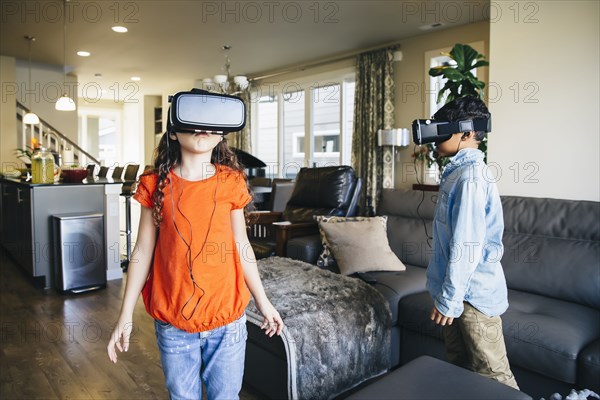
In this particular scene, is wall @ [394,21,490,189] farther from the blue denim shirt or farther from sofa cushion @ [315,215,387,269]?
the blue denim shirt

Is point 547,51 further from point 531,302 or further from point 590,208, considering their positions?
point 531,302

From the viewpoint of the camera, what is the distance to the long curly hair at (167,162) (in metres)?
1.07

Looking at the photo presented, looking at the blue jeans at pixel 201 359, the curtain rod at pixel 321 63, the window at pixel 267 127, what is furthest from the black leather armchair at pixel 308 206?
the window at pixel 267 127

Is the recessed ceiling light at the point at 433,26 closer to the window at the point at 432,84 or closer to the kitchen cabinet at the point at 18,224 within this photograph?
the window at the point at 432,84

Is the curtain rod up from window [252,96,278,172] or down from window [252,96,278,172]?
up

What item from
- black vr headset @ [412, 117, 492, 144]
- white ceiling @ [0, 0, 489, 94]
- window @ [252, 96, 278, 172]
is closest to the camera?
black vr headset @ [412, 117, 492, 144]

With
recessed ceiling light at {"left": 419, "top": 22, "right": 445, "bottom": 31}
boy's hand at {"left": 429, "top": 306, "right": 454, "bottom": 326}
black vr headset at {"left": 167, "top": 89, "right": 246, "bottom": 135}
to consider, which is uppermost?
recessed ceiling light at {"left": 419, "top": 22, "right": 445, "bottom": 31}

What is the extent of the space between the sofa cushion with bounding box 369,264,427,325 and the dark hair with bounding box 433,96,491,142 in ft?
3.18

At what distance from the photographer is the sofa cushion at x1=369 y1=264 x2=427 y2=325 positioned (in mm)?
2209

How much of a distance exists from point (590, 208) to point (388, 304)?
3.59 feet

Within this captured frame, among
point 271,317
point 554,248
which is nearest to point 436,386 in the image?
point 271,317

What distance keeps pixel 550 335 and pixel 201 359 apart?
1.34 meters

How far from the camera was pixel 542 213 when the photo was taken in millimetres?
2346

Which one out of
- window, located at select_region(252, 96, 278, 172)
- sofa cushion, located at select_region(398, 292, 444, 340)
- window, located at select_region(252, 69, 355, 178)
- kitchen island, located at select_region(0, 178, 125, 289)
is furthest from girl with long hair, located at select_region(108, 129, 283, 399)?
window, located at select_region(252, 96, 278, 172)
